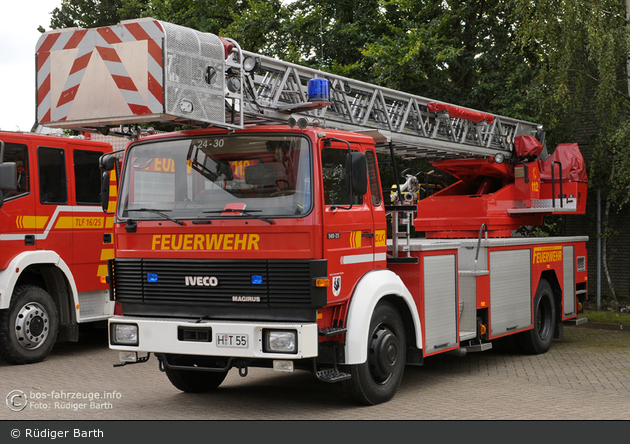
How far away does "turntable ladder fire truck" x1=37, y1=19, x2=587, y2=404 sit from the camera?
20.0 ft

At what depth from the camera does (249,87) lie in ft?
22.1

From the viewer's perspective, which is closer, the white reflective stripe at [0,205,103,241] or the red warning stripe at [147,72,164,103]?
the red warning stripe at [147,72,164,103]

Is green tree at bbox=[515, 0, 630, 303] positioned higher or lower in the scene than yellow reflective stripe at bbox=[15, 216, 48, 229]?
higher

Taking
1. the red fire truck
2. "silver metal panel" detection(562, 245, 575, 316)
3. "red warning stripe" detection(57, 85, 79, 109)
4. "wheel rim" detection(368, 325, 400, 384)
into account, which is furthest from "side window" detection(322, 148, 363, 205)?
"silver metal panel" detection(562, 245, 575, 316)

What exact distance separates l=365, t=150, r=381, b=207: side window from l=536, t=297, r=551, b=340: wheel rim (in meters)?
4.47

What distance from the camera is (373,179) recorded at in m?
7.19

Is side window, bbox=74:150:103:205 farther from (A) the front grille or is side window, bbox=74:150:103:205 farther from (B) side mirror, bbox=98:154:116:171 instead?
(A) the front grille

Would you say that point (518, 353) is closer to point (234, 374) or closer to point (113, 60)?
point (234, 374)

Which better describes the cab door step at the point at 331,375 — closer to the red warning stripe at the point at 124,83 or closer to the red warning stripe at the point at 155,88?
the red warning stripe at the point at 155,88

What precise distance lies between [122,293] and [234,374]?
2469 mm

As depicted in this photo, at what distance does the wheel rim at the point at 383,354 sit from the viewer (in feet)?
22.3

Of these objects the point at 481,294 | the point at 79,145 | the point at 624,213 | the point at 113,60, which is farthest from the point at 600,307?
the point at 113,60

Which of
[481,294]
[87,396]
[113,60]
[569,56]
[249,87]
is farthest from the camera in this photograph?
[569,56]

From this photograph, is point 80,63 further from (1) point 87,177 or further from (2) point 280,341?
(1) point 87,177
